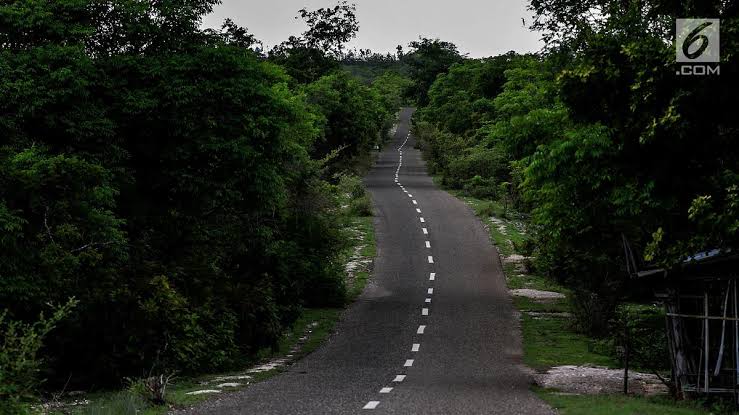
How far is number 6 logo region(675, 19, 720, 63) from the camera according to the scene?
41.1 feet

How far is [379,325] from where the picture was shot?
2878cm

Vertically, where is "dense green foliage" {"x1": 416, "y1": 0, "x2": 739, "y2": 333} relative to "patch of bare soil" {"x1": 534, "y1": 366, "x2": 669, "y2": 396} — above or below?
above

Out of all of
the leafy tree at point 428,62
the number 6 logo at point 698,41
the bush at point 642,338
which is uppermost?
the leafy tree at point 428,62

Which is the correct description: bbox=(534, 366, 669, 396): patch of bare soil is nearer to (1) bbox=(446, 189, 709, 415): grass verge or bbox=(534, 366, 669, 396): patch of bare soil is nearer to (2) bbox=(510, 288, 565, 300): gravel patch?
(1) bbox=(446, 189, 709, 415): grass verge

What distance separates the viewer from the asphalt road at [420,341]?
49.6 ft

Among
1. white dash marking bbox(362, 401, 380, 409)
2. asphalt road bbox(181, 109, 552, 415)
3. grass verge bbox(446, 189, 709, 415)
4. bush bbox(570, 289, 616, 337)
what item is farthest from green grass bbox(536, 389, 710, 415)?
bush bbox(570, 289, 616, 337)

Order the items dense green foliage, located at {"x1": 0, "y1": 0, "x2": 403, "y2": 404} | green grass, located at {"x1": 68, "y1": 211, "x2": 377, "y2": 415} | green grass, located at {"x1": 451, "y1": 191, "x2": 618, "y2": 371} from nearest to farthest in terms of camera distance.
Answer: green grass, located at {"x1": 68, "y1": 211, "x2": 377, "y2": 415} < dense green foliage, located at {"x1": 0, "y1": 0, "x2": 403, "y2": 404} < green grass, located at {"x1": 451, "y1": 191, "x2": 618, "y2": 371}

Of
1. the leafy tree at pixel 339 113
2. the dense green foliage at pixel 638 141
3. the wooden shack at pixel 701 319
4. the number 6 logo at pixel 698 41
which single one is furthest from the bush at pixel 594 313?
the leafy tree at pixel 339 113

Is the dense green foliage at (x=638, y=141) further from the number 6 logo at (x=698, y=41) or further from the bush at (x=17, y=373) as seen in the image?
the bush at (x=17, y=373)

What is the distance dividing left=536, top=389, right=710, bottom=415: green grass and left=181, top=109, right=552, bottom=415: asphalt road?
0.48 m

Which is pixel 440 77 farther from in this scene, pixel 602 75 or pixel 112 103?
pixel 602 75

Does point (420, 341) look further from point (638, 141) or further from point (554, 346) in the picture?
point (638, 141)

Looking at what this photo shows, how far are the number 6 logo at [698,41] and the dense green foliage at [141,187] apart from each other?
12778mm

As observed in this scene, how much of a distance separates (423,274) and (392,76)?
366 ft
